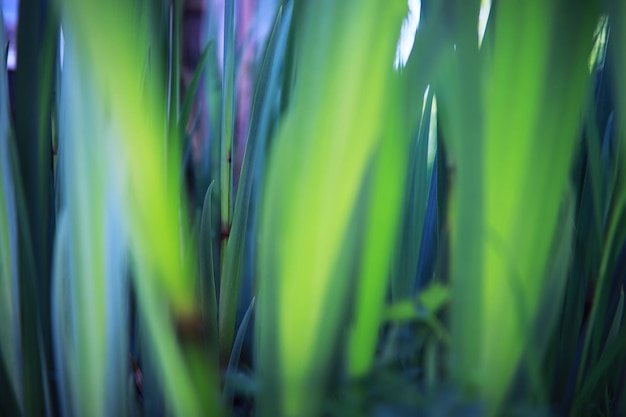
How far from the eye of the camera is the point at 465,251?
1.00 ft

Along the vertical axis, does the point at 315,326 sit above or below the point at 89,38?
below

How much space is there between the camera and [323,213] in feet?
0.91

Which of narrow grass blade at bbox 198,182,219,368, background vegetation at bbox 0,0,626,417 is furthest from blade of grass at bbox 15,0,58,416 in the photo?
narrow grass blade at bbox 198,182,219,368

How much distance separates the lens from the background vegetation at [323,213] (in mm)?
274

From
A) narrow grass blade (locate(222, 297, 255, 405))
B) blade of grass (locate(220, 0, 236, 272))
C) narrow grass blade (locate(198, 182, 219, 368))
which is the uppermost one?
blade of grass (locate(220, 0, 236, 272))

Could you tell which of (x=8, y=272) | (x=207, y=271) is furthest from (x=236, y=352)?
(x=8, y=272)

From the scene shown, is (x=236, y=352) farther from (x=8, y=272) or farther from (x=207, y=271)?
(x=8, y=272)

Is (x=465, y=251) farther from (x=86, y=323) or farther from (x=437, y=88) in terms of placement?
(x=86, y=323)

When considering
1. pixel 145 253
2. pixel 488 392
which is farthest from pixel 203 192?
pixel 488 392

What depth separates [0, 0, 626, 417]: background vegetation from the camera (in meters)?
0.27

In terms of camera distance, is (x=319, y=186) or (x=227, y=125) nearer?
(x=319, y=186)

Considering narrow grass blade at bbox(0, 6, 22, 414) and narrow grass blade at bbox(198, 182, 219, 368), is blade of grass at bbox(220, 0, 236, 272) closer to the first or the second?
narrow grass blade at bbox(198, 182, 219, 368)

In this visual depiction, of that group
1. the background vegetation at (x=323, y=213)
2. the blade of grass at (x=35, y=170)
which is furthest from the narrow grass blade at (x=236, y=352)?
the blade of grass at (x=35, y=170)

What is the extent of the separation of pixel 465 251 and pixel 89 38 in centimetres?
25
